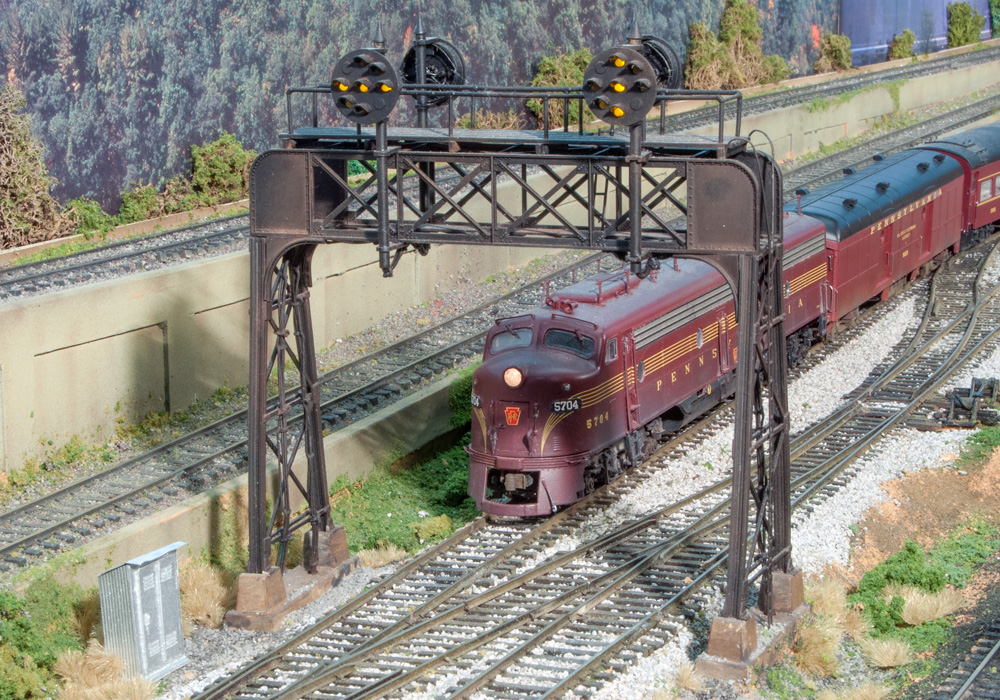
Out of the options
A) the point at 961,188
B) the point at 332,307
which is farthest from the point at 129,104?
the point at 961,188

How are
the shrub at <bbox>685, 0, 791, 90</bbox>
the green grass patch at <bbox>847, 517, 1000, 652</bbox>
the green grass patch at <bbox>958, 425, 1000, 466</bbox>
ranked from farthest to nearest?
1. the shrub at <bbox>685, 0, 791, 90</bbox>
2. the green grass patch at <bbox>958, 425, 1000, 466</bbox>
3. the green grass patch at <bbox>847, 517, 1000, 652</bbox>

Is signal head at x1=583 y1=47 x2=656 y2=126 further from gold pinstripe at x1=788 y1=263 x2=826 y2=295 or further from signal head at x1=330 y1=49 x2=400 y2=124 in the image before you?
gold pinstripe at x1=788 y1=263 x2=826 y2=295

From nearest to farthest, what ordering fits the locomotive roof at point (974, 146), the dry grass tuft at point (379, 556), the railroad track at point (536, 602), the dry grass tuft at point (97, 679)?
the dry grass tuft at point (97, 679) < the railroad track at point (536, 602) < the dry grass tuft at point (379, 556) < the locomotive roof at point (974, 146)

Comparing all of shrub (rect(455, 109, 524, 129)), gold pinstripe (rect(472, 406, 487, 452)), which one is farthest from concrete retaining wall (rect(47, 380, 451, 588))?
shrub (rect(455, 109, 524, 129))

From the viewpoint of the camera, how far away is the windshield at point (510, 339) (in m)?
17.8

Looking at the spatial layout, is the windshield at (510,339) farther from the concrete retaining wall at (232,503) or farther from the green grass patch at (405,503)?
the concrete retaining wall at (232,503)

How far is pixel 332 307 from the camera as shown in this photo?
2508 cm

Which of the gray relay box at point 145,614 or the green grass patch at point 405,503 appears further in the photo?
the green grass patch at point 405,503

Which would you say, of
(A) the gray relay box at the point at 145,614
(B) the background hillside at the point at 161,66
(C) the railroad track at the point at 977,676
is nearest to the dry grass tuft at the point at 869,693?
(C) the railroad track at the point at 977,676

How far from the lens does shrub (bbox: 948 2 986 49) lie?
66.3 m

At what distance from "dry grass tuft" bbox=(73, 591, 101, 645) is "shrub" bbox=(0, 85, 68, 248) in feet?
37.4

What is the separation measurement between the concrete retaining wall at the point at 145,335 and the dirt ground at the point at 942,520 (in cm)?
1181

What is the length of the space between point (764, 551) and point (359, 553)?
5.95 m

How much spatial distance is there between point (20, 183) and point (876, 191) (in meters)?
18.3
